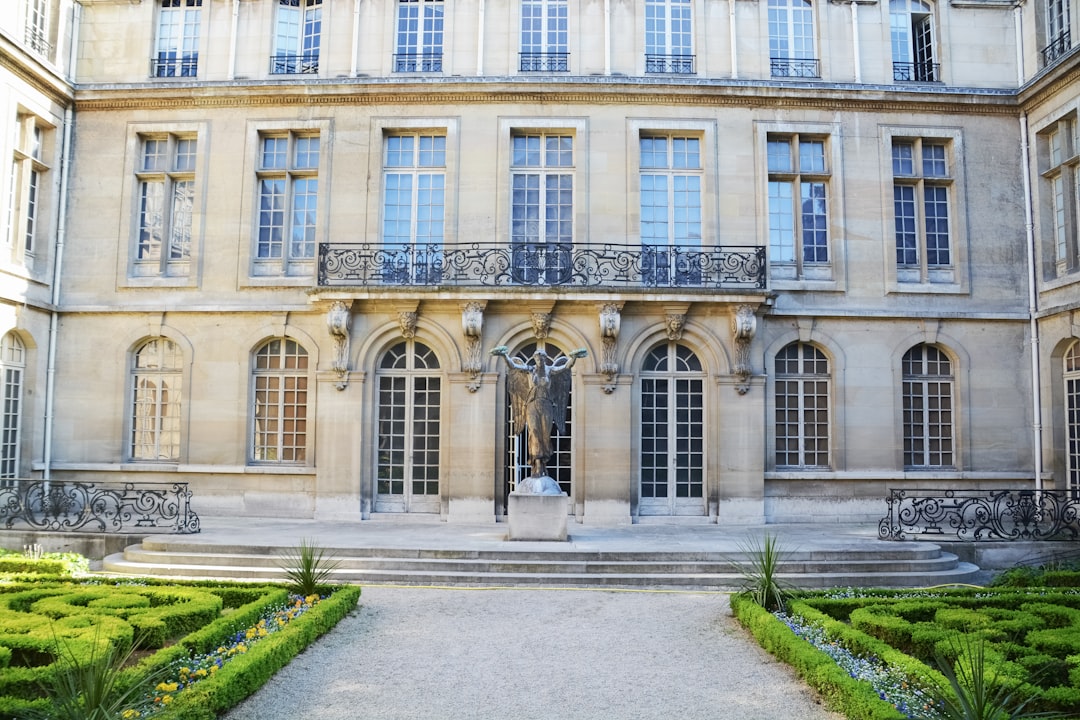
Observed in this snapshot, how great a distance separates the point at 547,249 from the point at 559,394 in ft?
13.7

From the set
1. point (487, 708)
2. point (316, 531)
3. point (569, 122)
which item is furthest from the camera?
point (569, 122)

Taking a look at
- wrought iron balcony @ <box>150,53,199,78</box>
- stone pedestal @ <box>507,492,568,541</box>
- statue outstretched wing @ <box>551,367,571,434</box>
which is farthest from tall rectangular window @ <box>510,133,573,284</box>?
wrought iron balcony @ <box>150,53,199,78</box>

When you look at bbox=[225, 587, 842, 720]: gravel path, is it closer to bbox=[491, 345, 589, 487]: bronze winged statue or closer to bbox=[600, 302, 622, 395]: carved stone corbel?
bbox=[491, 345, 589, 487]: bronze winged statue

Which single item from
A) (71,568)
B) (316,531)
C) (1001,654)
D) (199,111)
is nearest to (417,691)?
(1001,654)

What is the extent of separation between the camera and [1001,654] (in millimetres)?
6668

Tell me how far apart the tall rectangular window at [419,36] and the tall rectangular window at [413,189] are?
1.44 m

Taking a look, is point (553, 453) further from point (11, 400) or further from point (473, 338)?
point (11, 400)

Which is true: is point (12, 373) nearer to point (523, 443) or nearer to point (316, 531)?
point (316, 531)

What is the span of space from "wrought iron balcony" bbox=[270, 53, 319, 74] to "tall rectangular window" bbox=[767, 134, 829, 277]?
9.35 meters

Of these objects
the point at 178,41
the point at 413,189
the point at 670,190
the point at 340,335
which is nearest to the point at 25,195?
the point at 178,41

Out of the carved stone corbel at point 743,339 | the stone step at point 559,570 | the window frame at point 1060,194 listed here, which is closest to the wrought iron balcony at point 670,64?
the carved stone corbel at point 743,339

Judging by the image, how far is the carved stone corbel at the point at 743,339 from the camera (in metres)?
15.7

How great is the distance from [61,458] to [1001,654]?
16.2 m

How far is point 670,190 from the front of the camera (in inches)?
672
